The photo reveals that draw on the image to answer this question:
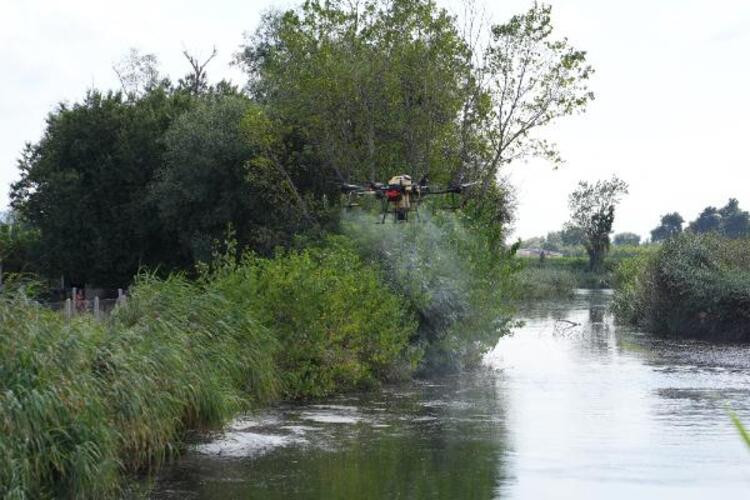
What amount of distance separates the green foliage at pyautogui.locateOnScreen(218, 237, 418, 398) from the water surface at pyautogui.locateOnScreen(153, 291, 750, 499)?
2.08 ft

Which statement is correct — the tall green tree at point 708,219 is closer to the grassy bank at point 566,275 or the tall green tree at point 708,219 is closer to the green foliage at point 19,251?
the grassy bank at point 566,275

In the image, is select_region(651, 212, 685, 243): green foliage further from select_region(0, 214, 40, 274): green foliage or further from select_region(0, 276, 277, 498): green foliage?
select_region(0, 276, 277, 498): green foliage

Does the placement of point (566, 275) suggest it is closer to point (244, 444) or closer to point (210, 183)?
point (210, 183)

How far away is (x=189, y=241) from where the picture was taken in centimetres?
3959

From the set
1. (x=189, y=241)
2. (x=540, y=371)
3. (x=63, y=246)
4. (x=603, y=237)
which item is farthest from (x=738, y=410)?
(x=603, y=237)

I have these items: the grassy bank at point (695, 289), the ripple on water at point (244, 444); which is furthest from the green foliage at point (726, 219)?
the ripple on water at point (244, 444)

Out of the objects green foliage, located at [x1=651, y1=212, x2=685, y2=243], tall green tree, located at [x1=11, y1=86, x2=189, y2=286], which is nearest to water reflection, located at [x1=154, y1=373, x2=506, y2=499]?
tall green tree, located at [x1=11, y1=86, x2=189, y2=286]

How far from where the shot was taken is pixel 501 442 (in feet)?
56.9

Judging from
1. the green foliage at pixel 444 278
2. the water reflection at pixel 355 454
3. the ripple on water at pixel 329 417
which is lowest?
the water reflection at pixel 355 454

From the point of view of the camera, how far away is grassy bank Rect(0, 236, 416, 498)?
11.4 m

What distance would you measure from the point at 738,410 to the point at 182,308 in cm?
1000

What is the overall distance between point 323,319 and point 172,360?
737cm

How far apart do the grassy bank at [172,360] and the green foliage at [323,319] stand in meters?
0.03

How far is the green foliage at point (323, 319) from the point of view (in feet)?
71.0
